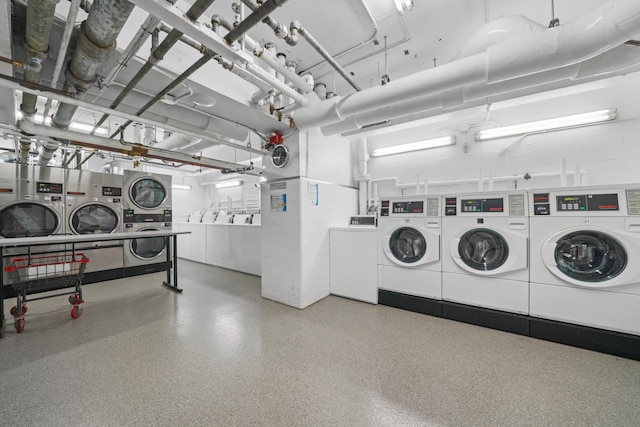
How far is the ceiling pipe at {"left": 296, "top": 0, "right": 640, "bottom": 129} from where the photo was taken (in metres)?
1.30

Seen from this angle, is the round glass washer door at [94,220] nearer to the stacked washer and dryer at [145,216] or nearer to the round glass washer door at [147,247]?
the stacked washer and dryer at [145,216]

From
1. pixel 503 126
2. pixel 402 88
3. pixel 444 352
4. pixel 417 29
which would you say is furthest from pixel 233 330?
pixel 503 126

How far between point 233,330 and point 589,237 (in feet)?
11.5

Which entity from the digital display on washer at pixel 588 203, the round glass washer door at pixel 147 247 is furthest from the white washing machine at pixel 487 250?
the round glass washer door at pixel 147 247

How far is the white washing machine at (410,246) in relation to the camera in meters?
2.69

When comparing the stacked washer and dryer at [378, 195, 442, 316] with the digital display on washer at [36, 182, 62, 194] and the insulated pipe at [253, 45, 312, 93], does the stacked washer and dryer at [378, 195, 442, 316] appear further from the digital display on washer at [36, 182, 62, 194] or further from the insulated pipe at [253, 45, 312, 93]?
the digital display on washer at [36, 182, 62, 194]

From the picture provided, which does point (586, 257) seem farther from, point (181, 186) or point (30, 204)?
point (181, 186)

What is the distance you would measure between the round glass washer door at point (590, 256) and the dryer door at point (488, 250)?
0.92 feet

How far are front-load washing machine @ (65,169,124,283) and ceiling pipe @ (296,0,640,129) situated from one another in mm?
4694

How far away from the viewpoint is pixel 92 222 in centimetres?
414

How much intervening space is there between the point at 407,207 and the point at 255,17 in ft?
7.93

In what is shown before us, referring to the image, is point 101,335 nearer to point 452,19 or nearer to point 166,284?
point 166,284

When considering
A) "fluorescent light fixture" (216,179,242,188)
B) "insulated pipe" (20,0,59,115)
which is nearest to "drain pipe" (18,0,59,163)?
"insulated pipe" (20,0,59,115)

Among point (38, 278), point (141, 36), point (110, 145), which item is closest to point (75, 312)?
point (38, 278)
